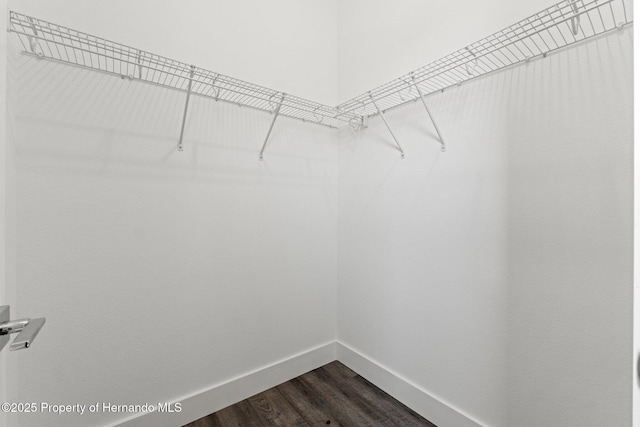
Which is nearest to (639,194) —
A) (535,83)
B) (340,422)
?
(535,83)

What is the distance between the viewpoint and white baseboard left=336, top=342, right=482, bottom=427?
1325mm

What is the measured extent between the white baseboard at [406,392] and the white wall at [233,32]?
190 centimetres

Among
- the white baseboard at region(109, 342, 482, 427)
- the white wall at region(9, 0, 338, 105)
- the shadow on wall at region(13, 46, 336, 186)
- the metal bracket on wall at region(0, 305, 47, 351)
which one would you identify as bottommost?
the white baseboard at region(109, 342, 482, 427)

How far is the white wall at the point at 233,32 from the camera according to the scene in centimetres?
119

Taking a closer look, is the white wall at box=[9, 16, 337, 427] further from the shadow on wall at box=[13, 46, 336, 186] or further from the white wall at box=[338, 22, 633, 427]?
the white wall at box=[338, 22, 633, 427]

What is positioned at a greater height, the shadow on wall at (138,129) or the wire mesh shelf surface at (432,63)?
the wire mesh shelf surface at (432,63)

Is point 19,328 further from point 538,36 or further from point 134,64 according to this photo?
point 538,36

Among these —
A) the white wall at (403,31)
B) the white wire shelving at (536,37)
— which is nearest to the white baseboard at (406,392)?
the white wire shelving at (536,37)

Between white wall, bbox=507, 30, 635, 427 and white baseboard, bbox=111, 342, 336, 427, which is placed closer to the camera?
white wall, bbox=507, 30, 635, 427

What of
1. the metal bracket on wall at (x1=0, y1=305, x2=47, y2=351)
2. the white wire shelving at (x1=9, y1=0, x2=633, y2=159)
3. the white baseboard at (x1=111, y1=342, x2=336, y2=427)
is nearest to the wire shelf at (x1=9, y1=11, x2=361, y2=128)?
the white wire shelving at (x1=9, y1=0, x2=633, y2=159)

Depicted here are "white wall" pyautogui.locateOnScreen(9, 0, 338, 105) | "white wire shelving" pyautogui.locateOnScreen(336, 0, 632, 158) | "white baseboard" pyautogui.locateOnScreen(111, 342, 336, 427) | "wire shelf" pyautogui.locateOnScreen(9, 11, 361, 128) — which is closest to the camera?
"white wire shelving" pyautogui.locateOnScreen(336, 0, 632, 158)

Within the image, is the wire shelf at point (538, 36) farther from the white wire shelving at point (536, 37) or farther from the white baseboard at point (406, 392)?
the white baseboard at point (406, 392)

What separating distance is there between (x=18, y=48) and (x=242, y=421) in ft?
6.46

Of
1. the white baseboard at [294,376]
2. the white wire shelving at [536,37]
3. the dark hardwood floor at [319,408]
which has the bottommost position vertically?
the dark hardwood floor at [319,408]
